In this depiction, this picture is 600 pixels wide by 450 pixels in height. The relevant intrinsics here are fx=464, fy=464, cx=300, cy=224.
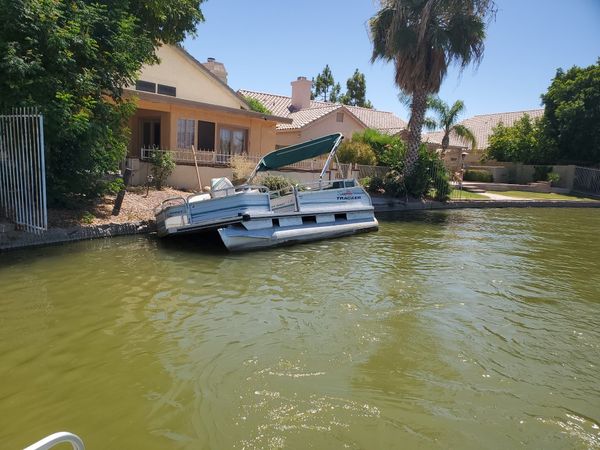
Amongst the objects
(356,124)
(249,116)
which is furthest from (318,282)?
(356,124)

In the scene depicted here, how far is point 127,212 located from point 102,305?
6843mm

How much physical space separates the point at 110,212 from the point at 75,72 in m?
3.81

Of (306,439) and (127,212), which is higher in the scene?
(127,212)

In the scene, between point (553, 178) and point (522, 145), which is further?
point (522, 145)

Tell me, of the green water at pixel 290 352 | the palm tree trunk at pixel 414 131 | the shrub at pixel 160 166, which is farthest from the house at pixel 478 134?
the green water at pixel 290 352

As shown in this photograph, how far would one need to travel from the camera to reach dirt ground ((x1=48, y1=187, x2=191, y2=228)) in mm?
11309

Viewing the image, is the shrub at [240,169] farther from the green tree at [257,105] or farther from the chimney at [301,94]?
the chimney at [301,94]

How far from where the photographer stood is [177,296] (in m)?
7.49

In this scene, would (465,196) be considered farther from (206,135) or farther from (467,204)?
(206,135)

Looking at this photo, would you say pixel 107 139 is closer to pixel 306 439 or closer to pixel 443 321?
pixel 443 321

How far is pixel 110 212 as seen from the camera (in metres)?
12.9

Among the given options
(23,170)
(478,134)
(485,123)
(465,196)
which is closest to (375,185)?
(465,196)

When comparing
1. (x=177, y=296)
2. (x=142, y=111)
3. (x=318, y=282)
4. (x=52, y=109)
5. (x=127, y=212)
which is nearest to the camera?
(x=177, y=296)

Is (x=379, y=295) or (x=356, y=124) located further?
(x=356, y=124)
